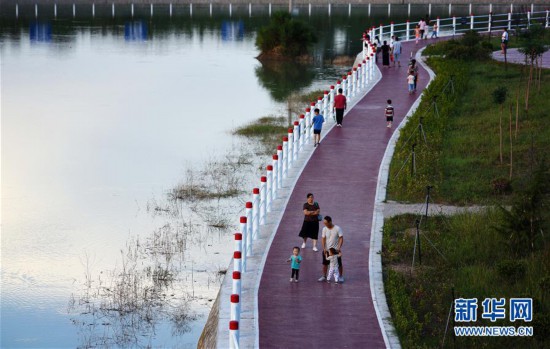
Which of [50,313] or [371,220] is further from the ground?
[371,220]

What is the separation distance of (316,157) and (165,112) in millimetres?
17607

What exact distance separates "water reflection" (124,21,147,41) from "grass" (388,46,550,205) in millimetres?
37278

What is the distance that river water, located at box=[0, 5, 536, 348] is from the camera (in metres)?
22.1

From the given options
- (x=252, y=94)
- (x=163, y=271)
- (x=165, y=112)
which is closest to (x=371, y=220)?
(x=163, y=271)

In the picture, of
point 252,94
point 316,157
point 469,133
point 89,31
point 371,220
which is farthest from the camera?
point 89,31

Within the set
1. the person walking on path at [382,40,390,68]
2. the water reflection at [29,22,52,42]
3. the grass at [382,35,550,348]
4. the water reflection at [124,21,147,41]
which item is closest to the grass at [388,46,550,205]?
the grass at [382,35,550,348]

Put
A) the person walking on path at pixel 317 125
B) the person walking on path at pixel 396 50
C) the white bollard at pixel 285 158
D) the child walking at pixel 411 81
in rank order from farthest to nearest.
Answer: the person walking on path at pixel 396 50 < the child walking at pixel 411 81 < the person walking on path at pixel 317 125 < the white bollard at pixel 285 158

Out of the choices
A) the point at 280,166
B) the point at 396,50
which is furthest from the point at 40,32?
the point at 280,166

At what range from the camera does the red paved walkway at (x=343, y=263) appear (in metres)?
17.2

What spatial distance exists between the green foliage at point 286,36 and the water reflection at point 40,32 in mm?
17260

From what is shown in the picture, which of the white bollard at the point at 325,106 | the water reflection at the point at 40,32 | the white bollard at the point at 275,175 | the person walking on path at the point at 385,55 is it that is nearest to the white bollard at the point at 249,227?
the white bollard at the point at 275,175

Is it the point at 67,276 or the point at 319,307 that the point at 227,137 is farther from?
the point at 319,307

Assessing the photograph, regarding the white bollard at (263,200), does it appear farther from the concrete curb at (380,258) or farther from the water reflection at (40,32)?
the water reflection at (40,32)

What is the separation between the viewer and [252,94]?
5097 centimetres
